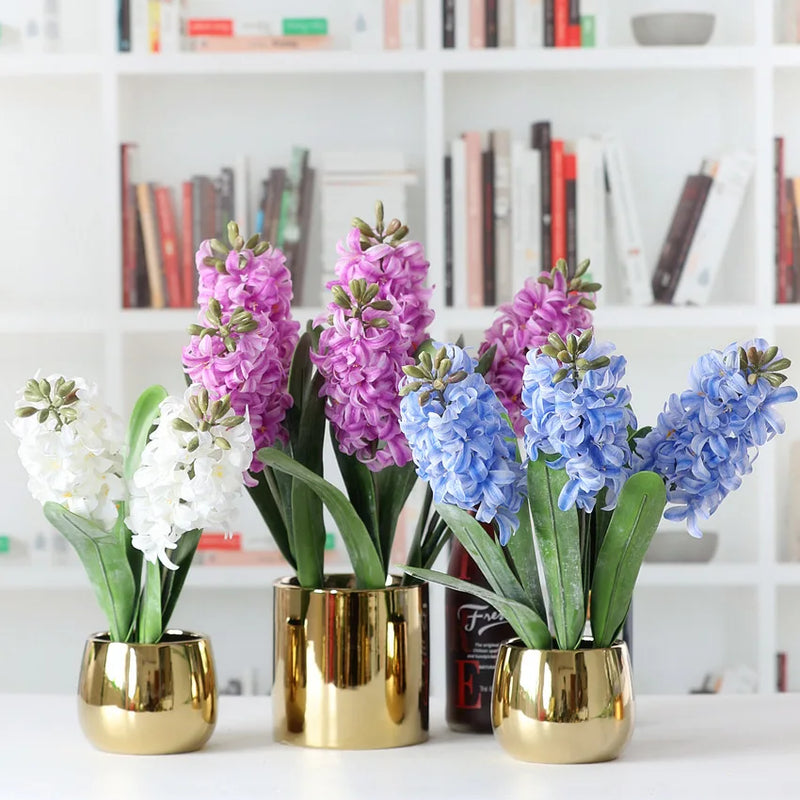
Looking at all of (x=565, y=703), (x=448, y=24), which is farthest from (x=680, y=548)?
(x=565, y=703)

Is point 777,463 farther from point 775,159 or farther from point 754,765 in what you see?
point 754,765

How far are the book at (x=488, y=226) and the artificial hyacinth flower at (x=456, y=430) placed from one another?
5.24ft

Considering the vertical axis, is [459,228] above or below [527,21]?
below

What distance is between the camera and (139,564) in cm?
102

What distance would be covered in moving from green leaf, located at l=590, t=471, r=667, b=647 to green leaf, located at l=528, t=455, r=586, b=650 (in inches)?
0.7

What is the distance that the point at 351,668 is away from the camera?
39.6 inches

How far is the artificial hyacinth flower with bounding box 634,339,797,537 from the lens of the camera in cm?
88

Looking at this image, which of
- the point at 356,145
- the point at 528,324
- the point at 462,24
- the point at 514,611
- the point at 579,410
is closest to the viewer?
the point at 579,410

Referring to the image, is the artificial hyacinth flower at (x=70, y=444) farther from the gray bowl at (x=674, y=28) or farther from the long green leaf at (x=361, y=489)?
the gray bowl at (x=674, y=28)

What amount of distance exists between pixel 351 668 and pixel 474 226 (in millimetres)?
1556

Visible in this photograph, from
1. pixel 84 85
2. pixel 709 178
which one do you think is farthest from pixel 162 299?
pixel 709 178

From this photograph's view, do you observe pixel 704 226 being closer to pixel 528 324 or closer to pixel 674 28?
pixel 674 28

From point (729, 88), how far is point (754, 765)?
1919 mm

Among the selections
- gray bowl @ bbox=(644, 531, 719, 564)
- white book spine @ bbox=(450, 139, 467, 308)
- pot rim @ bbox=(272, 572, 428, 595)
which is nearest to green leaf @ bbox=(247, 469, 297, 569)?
pot rim @ bbox=(272, 572, 428, 595)
